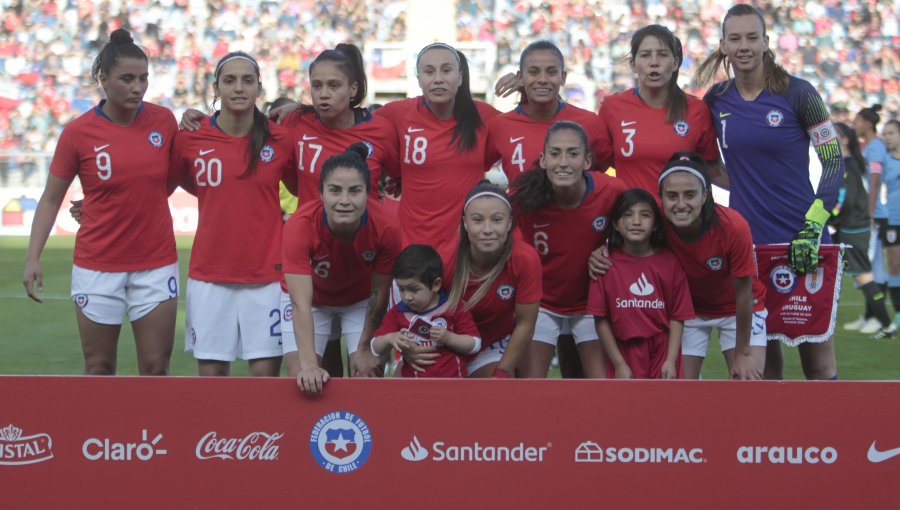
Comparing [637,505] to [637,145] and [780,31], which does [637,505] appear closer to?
[637,145]

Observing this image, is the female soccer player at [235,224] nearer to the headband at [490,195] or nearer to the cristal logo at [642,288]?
the headband at [490,195]

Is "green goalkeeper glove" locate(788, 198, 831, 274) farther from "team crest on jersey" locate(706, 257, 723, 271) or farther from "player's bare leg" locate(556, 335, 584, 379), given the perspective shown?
"player's bare leg" locate(556, 335, 584, 379)

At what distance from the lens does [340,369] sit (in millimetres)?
5281

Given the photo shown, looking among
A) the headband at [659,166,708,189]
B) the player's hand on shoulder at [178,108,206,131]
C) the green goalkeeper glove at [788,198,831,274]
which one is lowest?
the green goalkeeper glove at [788,198,831,274]

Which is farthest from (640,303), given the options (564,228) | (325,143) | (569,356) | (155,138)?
(155,138)

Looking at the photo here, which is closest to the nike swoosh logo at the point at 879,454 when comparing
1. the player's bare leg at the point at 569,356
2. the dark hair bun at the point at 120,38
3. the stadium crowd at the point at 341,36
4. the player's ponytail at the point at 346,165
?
the player's bare leg at the point at 569,356

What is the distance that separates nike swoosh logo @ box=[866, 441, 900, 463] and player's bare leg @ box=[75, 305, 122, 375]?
3264mm

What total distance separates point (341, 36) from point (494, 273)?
20779 millimetres

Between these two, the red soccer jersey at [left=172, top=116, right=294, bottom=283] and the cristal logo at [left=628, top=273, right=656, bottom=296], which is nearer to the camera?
the cristal logo at [left=628, top=273, right=656, bottom=296]

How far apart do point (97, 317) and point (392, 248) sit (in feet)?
4.79

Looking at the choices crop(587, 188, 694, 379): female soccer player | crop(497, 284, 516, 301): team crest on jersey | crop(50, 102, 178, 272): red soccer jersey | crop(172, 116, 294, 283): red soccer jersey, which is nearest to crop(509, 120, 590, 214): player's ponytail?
crop(587, 188, 694, 379): female soccer player

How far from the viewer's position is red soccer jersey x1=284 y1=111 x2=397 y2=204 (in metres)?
5.02

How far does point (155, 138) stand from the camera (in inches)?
194

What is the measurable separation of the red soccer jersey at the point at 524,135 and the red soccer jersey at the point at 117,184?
1.60 m
